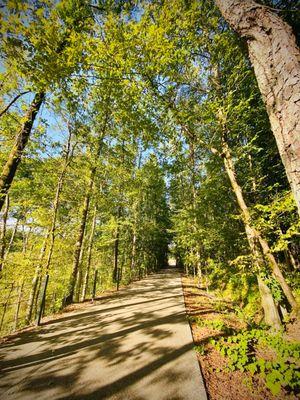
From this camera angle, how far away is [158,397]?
10.6 ft

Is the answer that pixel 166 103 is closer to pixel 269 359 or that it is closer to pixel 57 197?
pixel 57 197

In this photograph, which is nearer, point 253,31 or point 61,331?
point 253,31

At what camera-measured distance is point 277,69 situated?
62.2 inches

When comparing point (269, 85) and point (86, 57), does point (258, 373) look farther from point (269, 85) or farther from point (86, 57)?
point (86, 57)

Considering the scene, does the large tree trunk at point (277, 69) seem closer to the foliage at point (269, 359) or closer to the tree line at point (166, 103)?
the tree line at point (166, 103)

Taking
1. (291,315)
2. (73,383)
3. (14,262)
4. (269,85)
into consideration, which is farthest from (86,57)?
(291,315)

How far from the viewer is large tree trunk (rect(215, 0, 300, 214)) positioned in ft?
4.69

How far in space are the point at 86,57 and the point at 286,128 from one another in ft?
16.2

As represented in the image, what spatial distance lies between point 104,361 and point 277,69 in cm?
574

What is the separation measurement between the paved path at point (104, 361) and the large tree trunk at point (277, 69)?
3.92m

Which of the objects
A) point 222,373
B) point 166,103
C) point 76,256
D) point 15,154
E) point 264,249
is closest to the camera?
point 222,373

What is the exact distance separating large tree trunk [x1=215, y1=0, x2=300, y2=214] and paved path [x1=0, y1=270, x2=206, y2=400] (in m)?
3.92

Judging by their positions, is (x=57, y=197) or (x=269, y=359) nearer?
(x=269, y=359)

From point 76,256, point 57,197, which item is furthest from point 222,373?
point 76,256
